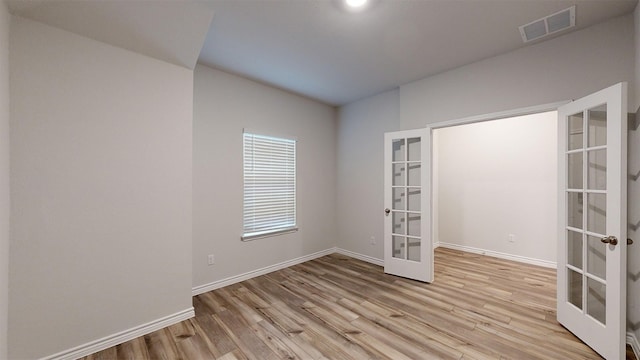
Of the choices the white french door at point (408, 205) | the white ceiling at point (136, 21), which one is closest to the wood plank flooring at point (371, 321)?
the white french door at point (408, 205)

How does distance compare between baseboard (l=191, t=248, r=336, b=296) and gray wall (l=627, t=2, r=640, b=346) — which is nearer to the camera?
gray wall (l=627, t=2, r=640, b=346)

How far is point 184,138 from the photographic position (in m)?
2.35

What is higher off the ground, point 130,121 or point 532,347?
point 130,121

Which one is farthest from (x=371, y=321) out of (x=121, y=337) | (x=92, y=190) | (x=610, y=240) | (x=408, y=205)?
(x=92, y=190)

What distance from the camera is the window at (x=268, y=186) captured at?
338 cm

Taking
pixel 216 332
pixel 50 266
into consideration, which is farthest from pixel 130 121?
pixel 216 332

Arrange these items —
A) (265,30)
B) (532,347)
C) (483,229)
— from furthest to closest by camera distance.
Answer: (483,229) < (265,30) < (532,347)

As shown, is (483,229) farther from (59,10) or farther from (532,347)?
(59,10)

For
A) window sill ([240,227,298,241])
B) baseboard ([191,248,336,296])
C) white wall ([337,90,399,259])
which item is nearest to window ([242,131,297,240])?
window sill ([240,227,298,241])

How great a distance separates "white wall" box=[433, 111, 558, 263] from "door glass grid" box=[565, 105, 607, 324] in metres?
2.04

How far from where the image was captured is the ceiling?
1829 millimetres

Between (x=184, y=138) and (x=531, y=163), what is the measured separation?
16.3 feet

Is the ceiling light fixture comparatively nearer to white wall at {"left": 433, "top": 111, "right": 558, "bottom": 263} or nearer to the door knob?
the door knob

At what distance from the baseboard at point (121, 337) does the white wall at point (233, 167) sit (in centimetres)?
58
